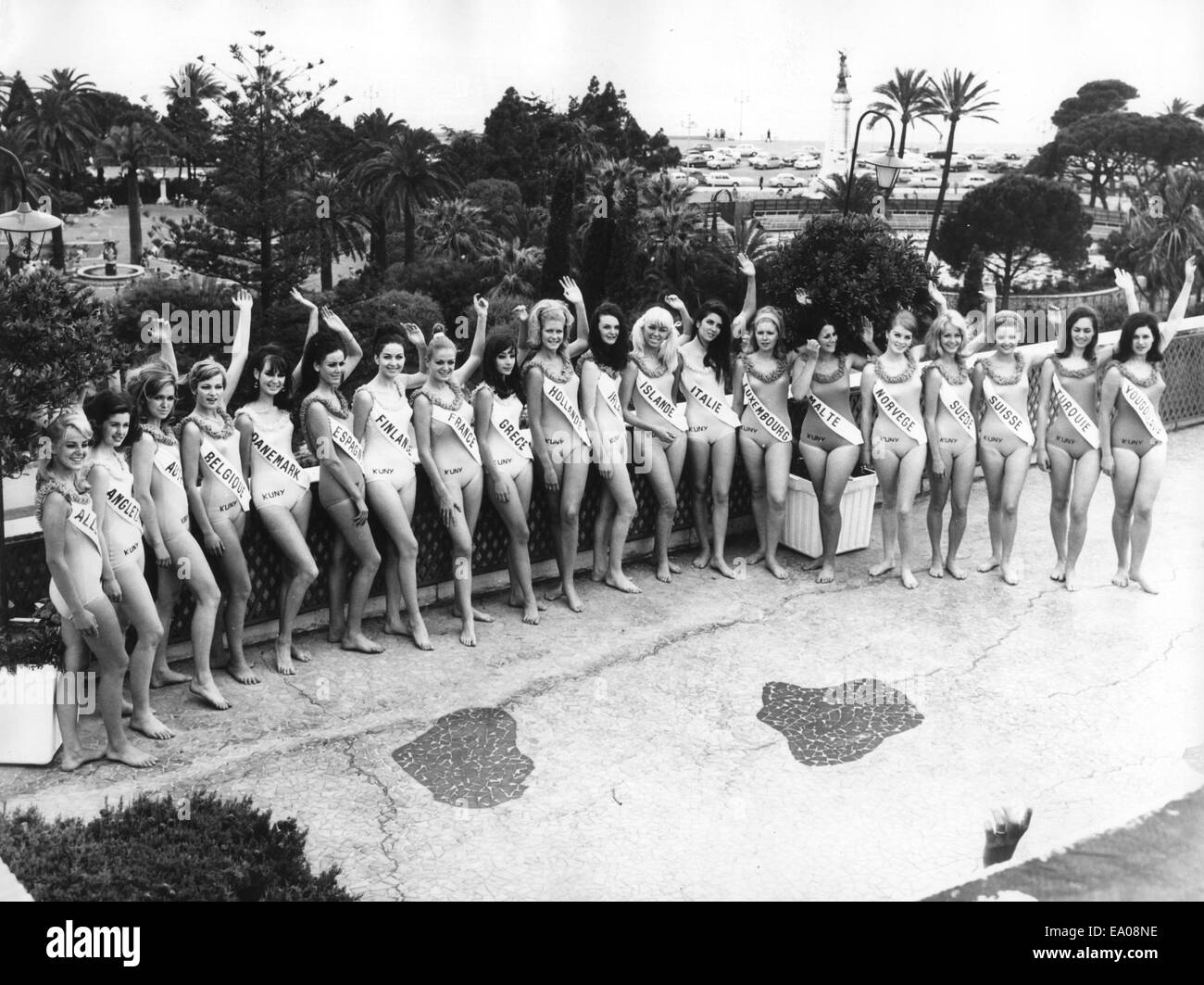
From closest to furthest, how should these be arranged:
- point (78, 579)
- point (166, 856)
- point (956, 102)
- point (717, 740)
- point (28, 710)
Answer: point (166, 856), point (78, 579), point (28, 710), point (717, 740), point (956, 102)

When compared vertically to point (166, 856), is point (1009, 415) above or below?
above

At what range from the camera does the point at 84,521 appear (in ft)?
20.2

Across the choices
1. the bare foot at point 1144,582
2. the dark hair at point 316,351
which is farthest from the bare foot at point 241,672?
the bare foot at point 1144,582

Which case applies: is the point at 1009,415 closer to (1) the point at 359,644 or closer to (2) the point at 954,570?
(2) the point at 954,570

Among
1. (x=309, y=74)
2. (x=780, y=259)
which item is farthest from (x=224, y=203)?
(x=780, y=259)

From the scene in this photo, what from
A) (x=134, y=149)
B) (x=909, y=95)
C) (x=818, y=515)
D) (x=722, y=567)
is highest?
(x=909, y=95)

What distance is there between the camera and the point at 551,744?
6863 millimetres

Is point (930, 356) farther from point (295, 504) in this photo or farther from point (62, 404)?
point (62, 404)

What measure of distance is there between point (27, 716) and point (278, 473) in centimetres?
172

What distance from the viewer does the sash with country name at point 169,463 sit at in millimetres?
6762

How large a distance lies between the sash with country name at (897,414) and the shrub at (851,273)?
574mm

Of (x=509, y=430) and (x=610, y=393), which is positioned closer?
(x=509, y=430)

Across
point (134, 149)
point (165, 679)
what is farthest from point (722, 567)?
point (134, 149)

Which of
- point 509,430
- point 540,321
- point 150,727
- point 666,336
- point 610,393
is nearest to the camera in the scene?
point 150,727
